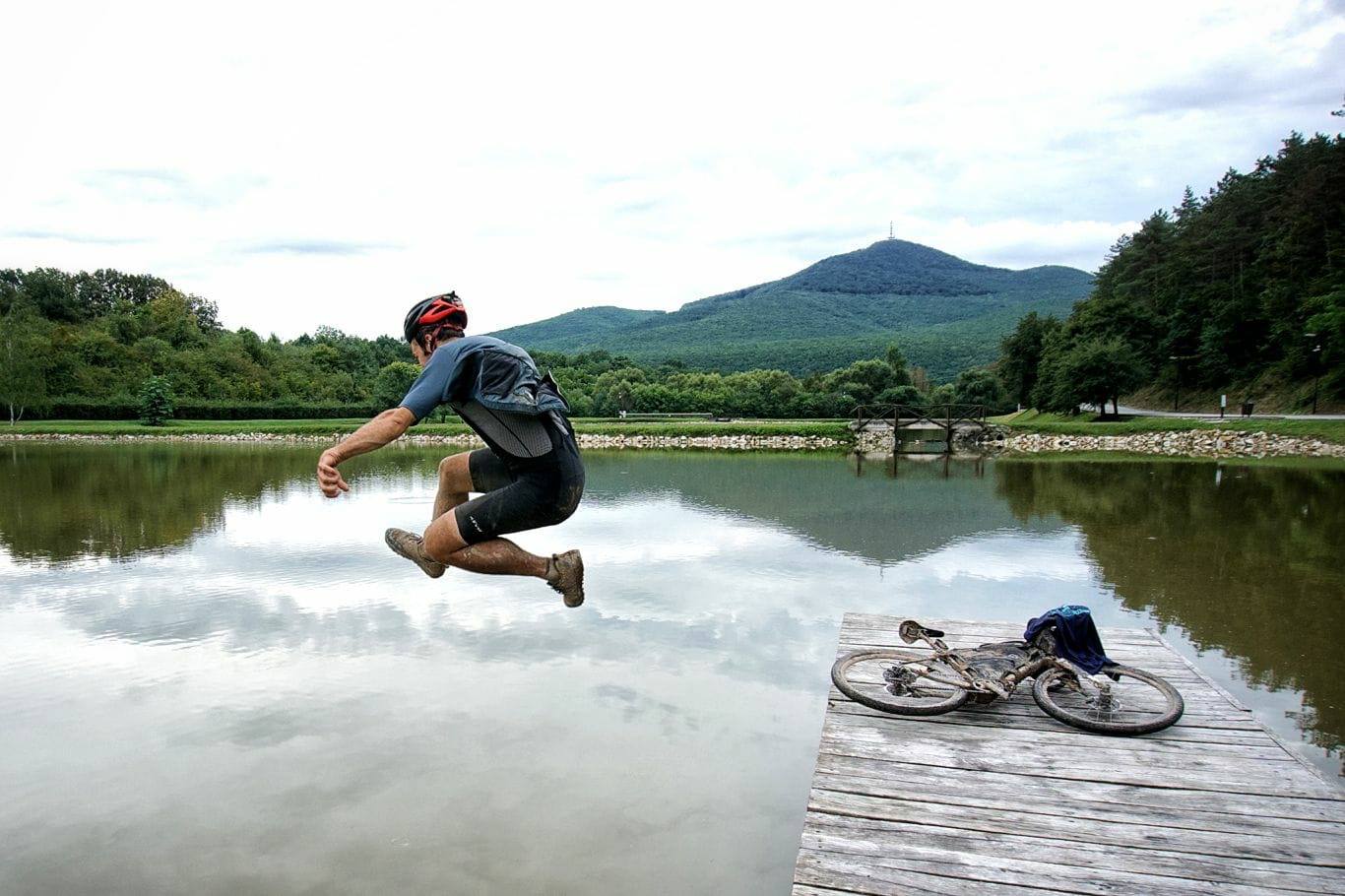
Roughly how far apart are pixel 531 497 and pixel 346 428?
203ft

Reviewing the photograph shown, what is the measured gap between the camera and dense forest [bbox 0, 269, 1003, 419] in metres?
67.4

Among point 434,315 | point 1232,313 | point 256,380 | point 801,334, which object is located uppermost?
point 801,334

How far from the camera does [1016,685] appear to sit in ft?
22.1

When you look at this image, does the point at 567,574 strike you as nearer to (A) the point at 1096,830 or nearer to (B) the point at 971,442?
(A) the point at 1096,830

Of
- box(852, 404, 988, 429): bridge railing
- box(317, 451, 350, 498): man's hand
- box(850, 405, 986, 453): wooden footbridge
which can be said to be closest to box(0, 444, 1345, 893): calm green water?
box(317, 451, 350, 498): man's hand

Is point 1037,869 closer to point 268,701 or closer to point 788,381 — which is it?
point 268,701

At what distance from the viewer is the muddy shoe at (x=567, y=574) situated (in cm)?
384

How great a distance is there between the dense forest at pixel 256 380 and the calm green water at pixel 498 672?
146ft

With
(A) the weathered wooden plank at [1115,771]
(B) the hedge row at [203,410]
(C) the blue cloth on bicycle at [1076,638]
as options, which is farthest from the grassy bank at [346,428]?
(A) the weathered wooden plank at [1115,771]

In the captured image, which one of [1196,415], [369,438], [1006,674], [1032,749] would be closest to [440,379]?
[369,438]

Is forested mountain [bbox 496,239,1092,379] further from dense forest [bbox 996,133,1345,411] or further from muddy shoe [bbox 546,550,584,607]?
muddy shoe [bbox 546,550,584,607]

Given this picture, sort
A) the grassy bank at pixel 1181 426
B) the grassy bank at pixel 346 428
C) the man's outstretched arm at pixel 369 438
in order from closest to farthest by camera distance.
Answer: the man's outstretched arm at pixel 369 438 < the grassy bank at pixel 1181 426 < the grassy bank at pixel 346 428

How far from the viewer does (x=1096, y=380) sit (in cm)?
5359

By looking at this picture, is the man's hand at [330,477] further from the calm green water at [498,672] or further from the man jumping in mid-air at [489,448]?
the calm green water at [498,672]
